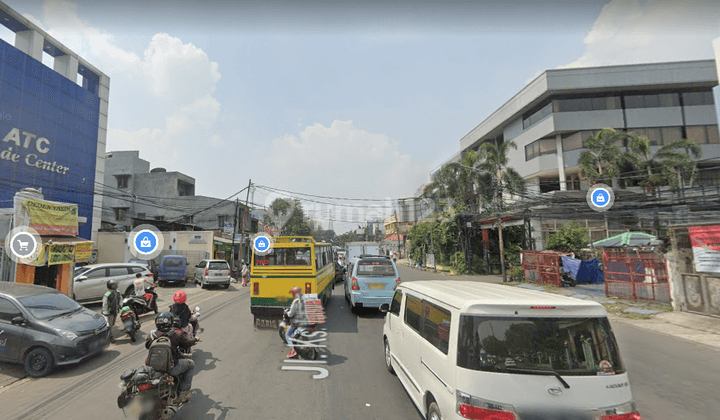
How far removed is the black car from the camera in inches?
237

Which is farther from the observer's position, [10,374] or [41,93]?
[41,93]

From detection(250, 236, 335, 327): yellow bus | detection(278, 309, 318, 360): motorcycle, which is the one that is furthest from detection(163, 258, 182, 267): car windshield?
detection(278, 309, 318, 360): motorcycle

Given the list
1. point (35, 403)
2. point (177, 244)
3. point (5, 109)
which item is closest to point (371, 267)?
point (35, 403)

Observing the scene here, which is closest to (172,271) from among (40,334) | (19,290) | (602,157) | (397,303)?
(19,290)

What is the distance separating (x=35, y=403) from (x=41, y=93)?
27.0 meters

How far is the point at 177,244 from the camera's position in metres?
28.2

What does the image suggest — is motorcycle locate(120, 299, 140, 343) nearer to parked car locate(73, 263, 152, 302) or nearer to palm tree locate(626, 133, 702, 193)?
parked car locate(73, 263, 152, 302)

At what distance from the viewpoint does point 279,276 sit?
30.0 feet

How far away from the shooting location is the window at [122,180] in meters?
39.8

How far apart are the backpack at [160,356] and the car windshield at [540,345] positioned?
11.6 feet

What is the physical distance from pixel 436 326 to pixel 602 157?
1286 inches

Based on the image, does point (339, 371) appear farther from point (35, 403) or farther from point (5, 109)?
point (5, 109)

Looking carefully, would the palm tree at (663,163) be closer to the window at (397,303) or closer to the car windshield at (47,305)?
the window at (397,303)

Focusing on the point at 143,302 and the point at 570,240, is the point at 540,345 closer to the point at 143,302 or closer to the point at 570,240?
the point at 143,302
